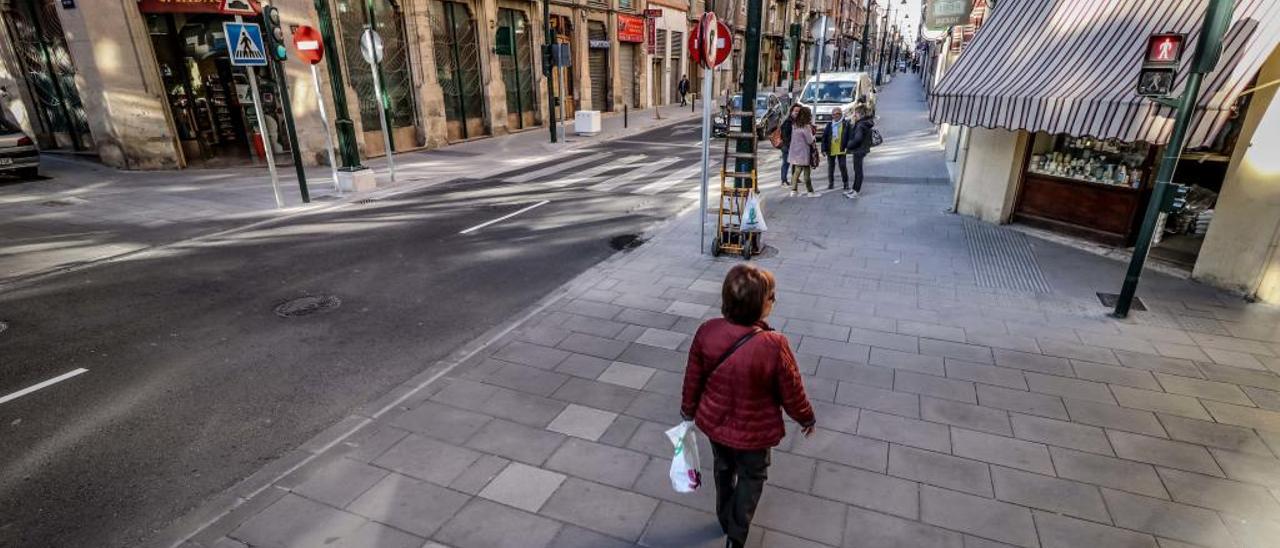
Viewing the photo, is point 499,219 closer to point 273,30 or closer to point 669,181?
point 669,181

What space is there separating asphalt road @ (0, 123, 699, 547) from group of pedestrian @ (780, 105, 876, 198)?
3.13m

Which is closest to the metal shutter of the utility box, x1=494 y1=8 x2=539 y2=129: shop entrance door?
x1=494 y1=8 x2=539 y2=129: shop entrance door

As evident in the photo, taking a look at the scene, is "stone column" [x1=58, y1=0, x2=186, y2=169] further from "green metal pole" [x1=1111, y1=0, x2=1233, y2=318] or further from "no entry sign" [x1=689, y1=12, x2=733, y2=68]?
"green metal pole" [x1=1111, y1=0, x2=1233, y2=318]

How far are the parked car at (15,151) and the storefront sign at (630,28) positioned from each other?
2302 cm

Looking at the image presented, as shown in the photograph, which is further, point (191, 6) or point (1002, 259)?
point (191, 6)

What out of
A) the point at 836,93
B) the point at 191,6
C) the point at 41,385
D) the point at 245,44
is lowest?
the point at 41,385

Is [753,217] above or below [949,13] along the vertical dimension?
below

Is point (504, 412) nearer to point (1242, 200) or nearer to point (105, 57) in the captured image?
point (1242, 200)

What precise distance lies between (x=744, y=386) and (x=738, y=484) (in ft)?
2.24

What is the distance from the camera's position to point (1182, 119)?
5.61 m

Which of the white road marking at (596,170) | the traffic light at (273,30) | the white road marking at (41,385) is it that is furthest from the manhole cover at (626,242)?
the traffic light at (273,30)

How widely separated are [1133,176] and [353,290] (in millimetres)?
10702

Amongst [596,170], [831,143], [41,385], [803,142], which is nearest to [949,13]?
[831,143]

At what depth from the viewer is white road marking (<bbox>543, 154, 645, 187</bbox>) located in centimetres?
1420
